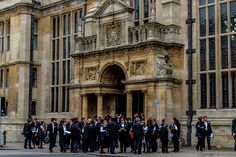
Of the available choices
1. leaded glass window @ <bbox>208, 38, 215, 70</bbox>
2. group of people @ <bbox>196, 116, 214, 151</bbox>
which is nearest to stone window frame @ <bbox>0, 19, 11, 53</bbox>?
leaded glass window @ <bbox>208, 38, 215, 70</bbox>

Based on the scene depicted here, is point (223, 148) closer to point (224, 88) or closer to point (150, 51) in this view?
point (224, 88)

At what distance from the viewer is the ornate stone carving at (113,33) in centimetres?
2888

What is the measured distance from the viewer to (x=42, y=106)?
37.2 m

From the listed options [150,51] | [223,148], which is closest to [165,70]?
[150,51]

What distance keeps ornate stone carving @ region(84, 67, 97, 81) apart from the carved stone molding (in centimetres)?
326

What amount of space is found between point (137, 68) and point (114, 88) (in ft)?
10.8

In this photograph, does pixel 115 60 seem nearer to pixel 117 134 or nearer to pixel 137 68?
pixel 137 68

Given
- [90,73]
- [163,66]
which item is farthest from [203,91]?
[90,73]

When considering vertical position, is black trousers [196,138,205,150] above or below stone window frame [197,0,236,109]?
below

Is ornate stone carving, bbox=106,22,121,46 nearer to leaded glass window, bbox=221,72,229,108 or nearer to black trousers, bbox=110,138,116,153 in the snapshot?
leaded glass window, bbox=221,72,229,108

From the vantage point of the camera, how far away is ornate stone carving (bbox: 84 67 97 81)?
3022cm

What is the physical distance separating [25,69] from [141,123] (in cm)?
1496

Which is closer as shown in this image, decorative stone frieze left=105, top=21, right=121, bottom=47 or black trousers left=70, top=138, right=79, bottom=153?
black trousers left=70, top=138, right=79, bottom=153

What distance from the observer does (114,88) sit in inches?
1193
